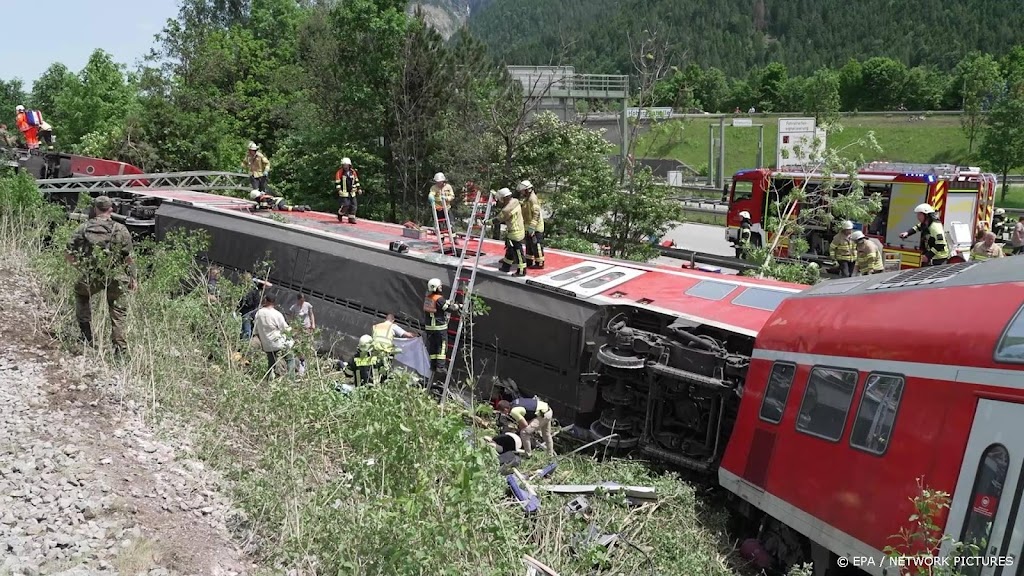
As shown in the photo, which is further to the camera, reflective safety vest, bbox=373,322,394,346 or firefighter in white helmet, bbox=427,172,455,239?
firefighter in white helmet, bbox=427,172,455,239

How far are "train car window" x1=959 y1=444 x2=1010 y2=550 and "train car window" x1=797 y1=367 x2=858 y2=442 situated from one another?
1.13 m

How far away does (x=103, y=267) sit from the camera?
312 inches

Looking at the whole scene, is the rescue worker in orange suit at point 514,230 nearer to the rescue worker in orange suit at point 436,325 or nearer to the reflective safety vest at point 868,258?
the rescue worker in orange suit at point 436,325

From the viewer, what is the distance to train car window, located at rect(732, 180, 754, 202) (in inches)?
896

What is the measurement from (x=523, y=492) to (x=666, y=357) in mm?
2091

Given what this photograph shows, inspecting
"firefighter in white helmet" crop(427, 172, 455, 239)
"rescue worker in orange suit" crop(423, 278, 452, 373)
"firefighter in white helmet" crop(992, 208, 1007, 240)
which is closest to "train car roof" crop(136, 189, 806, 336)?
"firefighter in white helmet" crop(427, 172, 455, 239)

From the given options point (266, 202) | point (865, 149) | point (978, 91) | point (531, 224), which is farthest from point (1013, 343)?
point (865, 149)

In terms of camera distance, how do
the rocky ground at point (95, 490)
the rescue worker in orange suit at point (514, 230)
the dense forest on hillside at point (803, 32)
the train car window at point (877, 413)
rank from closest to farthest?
the rocky ground at point (95, 490) < the train car window at point (877, 413) < the rescue worker in orange suit at point (514, 230) < the dense forest on hillside at point (803, 32)

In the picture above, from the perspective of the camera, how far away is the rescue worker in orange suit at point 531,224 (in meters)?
10.2

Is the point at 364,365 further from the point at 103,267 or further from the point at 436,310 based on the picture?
the point at 103,267

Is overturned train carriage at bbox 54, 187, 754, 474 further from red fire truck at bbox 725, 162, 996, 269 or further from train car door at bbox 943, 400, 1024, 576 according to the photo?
red fire truck at bbox 725, 162, 996, 269

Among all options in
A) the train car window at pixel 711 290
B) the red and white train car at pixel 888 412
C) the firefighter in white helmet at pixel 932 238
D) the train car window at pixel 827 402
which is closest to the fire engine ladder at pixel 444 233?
the train car window at pixel 711 290

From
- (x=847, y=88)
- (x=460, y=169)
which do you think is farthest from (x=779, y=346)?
(x=847, y=88)

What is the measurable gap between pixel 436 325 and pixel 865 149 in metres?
47.1
